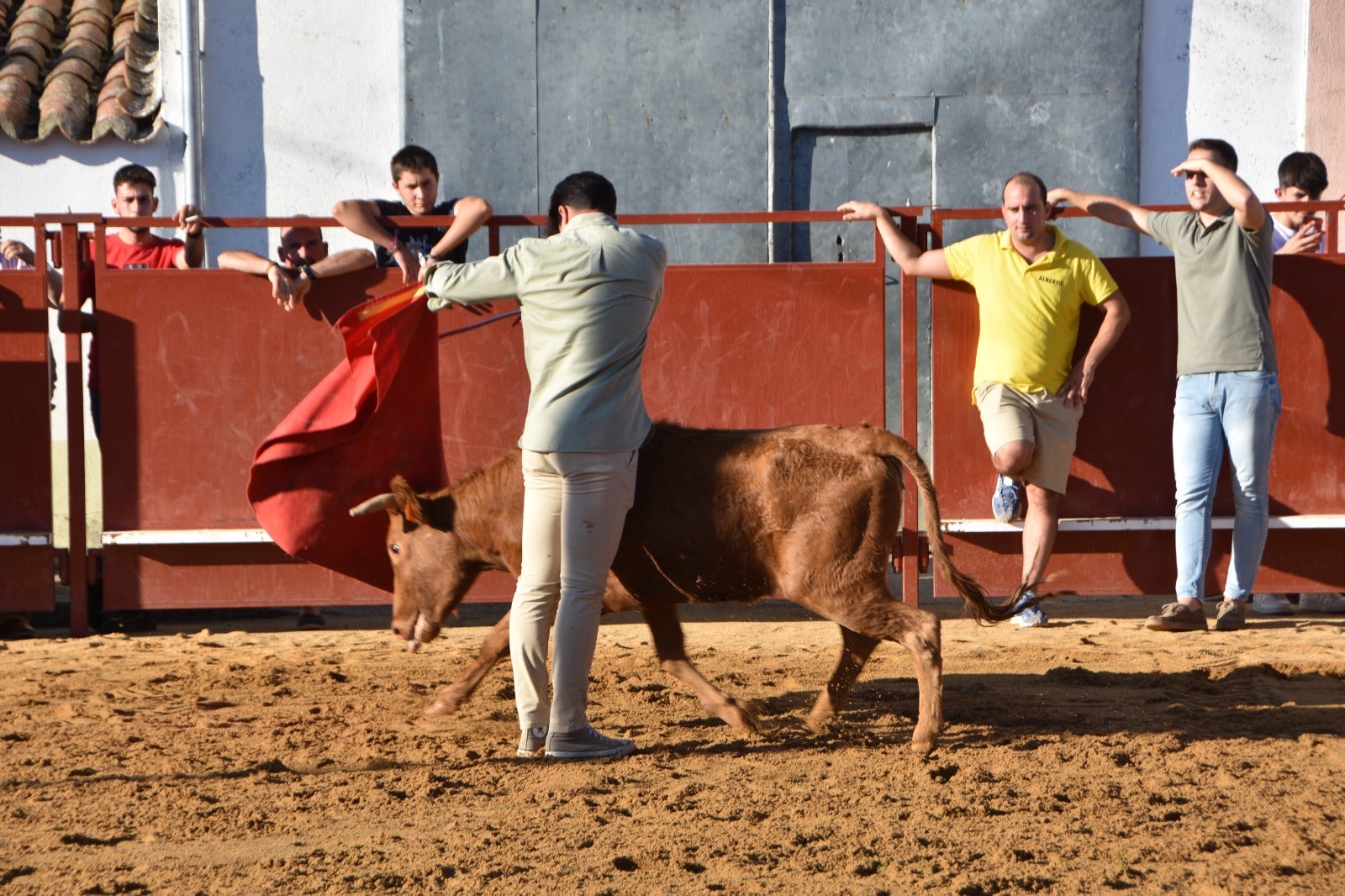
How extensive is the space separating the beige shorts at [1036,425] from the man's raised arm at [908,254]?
2.05 feet

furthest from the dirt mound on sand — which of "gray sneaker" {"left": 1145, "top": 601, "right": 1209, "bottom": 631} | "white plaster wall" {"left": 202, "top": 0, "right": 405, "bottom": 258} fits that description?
"white plaster wall" {"left": 202, "top": 0, "right": 405, "bottom": 258}

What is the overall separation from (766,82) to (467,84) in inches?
85.0

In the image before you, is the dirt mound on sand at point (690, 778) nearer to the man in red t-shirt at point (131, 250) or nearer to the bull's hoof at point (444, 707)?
the bull's hoof at point (444, 707)

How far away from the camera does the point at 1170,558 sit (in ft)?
25.6

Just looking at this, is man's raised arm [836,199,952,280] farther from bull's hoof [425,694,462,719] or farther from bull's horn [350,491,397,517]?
bull's hoof [425,694,462,719]

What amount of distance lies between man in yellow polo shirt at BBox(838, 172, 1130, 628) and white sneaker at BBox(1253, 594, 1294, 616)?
5.56 feet

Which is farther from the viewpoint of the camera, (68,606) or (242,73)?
(242,73)

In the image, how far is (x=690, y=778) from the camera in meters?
4.86

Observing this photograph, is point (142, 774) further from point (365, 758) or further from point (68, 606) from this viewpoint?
point (68, 606)

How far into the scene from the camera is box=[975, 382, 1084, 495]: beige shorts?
284 inches

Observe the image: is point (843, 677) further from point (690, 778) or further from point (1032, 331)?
point (1032, 331)

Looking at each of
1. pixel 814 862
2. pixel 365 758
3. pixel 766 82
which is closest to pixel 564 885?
pixel 814 862

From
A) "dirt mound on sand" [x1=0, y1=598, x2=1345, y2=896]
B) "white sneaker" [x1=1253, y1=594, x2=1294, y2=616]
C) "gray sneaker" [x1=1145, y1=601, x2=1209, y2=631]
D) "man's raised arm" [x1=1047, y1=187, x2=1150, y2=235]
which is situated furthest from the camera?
"white sneaker" [x1=1253, y1=594, x2=1294, y2=616]

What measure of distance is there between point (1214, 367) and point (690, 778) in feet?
12.5
